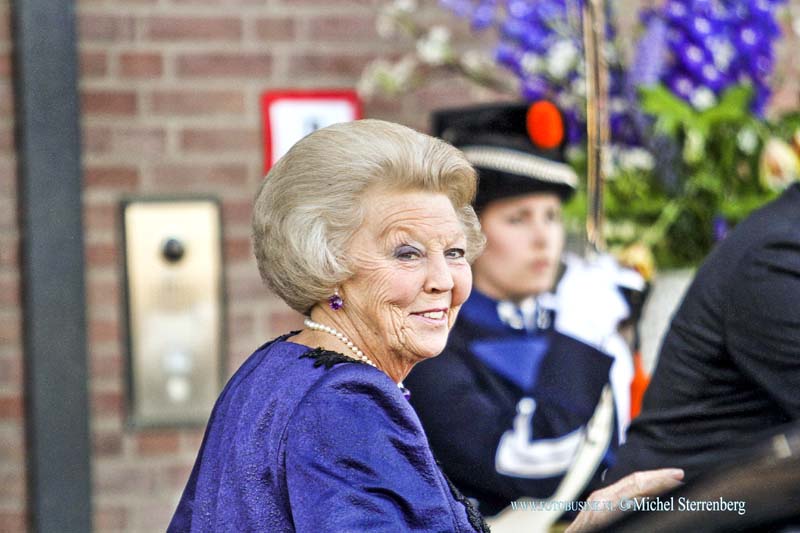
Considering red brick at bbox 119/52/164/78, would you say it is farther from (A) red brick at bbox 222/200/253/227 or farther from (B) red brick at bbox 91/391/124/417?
(B) red brick at bbox 91/391/124/417

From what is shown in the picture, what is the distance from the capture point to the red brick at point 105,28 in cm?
383

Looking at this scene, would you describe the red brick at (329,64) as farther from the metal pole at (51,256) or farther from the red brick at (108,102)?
the metal pole at (51,256)

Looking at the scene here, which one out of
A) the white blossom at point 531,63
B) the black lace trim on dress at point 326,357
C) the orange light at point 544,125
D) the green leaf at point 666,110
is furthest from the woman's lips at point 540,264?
the black lace trim on dress at point 326,357

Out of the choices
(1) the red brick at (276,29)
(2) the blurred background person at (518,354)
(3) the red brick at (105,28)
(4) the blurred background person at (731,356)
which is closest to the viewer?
(4) the blurred background person at (731,356)

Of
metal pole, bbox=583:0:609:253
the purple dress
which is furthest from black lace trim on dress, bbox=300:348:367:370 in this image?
metal pole, bbox=583:0:609:253

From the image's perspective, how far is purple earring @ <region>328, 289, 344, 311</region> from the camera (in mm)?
1857

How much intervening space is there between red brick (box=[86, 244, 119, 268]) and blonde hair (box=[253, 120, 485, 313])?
2.02 metres

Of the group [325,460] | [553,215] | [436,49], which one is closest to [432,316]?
[325,460]

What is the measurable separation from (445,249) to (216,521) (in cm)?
49

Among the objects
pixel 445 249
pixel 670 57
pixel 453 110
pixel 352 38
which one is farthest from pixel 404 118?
pixel 445 249

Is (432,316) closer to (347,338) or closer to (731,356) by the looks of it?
(347,338)

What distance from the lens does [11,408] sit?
377 centimetres

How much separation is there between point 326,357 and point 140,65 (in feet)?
7.53

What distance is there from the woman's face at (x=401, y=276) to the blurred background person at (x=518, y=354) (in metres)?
1.16
